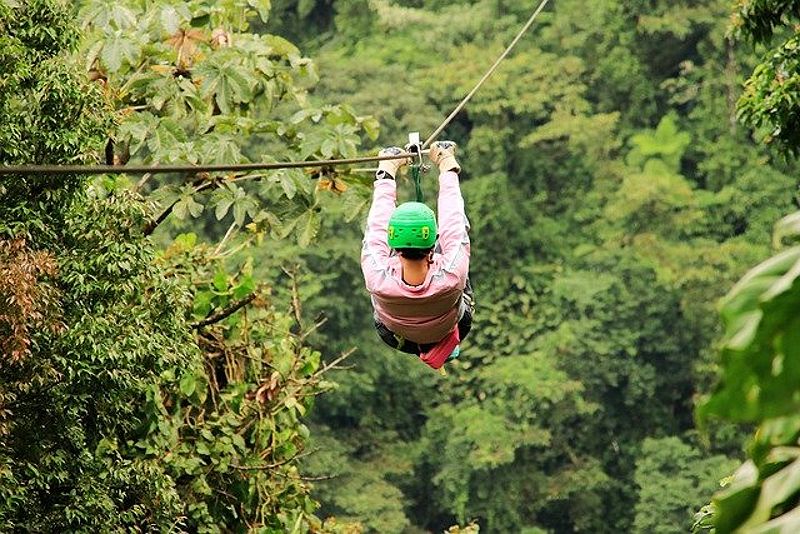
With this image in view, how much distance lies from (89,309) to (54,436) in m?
0.32

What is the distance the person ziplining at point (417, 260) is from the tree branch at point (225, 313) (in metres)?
1.58

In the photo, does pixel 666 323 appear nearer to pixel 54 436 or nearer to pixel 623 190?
pixel 623 190

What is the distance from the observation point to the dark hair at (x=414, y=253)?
3.19 meters

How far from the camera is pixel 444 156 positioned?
3346mm

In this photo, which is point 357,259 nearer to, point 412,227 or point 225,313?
point 225,313

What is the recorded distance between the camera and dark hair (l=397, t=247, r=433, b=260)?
3.19 metres

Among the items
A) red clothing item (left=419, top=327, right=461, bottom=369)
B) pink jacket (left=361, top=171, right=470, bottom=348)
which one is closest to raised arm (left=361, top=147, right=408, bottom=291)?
pink jacket (left=361, top=171, right=470, bottom=348)

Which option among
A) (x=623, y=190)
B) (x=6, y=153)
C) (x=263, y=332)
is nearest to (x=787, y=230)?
(x=6, y=153)

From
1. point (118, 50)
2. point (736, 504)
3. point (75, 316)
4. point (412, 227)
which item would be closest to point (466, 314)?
point (412, 227)

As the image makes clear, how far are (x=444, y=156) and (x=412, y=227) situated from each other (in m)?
0.27

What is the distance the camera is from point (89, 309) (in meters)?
3.87

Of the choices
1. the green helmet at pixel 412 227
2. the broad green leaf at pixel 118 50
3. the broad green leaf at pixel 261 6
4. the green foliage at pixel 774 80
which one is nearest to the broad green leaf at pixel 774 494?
the green helmet at pixel 412 227

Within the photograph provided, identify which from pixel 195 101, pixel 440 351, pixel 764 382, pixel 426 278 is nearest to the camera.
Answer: pixel 764 382

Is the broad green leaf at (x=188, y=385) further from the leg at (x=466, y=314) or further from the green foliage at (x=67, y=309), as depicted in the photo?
the leg at (x=466, y=314)
